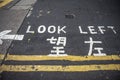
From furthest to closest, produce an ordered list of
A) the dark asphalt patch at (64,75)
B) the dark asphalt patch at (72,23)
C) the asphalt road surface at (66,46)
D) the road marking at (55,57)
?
the dark asphalt patch at (72,23) < the road marking at (55,57) < the asphalt road surface at (66,46) < the dark asphalt patch at (64,75)

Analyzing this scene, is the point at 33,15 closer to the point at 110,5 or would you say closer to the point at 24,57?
the point at 24,57

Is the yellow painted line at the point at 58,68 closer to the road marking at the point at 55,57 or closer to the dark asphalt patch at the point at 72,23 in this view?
the road marking at the point at 55,57

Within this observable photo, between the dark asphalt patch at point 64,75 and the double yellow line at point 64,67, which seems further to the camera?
the double yellow line at point 64,67

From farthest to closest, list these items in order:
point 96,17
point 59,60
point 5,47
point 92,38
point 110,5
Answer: point 110,5, point 96,17, point 92,38, point 5,47, point 59,60

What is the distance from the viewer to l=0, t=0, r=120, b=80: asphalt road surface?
3457mm

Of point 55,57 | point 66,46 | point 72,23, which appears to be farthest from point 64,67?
point 72,23

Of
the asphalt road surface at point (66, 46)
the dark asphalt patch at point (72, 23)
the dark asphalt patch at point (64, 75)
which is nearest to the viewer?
the dark asphalt patch at point (64, 75)

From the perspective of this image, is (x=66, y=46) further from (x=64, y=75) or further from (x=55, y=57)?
(x=64, y=75)

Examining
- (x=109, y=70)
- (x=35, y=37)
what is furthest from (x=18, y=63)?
(x=109, y=70)

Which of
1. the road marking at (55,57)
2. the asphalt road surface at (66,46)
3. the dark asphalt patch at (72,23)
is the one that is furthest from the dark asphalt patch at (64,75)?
the dark asphalt patch at (72,23)

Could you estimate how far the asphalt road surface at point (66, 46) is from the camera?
3457mm

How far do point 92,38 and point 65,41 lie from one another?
67 centimetres

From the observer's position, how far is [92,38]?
4.42 meters

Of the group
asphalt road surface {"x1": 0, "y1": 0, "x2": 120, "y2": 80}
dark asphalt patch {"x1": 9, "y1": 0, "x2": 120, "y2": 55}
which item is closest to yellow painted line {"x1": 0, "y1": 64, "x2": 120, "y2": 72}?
asphalt road surface {"x1": 0, "y1": 0, "x2": 120, "y2": 80}
